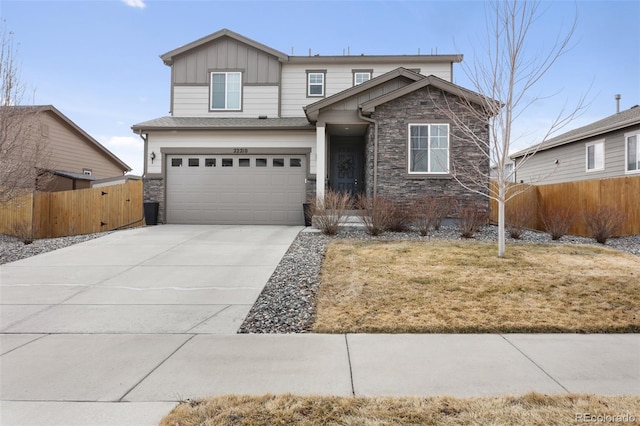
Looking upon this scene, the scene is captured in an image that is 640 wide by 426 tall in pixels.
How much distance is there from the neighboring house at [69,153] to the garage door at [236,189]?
5999mm

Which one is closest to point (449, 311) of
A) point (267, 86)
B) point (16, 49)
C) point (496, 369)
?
point (496, 369)

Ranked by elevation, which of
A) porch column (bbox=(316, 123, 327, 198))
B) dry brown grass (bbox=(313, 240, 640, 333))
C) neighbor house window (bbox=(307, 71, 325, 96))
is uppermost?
neighbor house window (bbox=(307, 71, 325, 96))

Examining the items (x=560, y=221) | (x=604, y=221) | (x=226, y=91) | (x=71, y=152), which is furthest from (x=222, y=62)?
(x=604, y=221)

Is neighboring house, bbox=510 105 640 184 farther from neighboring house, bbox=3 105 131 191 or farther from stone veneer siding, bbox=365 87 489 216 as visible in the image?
neighboring house, bbox=3 105 131 191

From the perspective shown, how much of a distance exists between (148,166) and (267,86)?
6.05 meters

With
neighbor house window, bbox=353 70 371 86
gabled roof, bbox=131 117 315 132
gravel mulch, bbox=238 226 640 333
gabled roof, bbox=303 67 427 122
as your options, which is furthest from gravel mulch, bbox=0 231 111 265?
neighbor house window, bbox=353 70 371 86

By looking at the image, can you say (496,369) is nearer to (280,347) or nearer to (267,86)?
(280,347)

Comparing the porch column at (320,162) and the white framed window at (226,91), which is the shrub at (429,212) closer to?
the porch column at (320,162)

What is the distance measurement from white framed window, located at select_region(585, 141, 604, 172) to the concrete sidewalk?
47.4 feet

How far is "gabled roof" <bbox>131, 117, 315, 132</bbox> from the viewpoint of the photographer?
13805mm

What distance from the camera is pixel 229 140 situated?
46.4 feet

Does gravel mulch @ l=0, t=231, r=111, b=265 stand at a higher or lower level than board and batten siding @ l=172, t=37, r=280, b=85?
lower

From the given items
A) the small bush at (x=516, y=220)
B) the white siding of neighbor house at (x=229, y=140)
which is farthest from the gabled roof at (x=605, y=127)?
the white siding of neighbor house at (x=229, y=140)

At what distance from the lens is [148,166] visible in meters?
14.1
